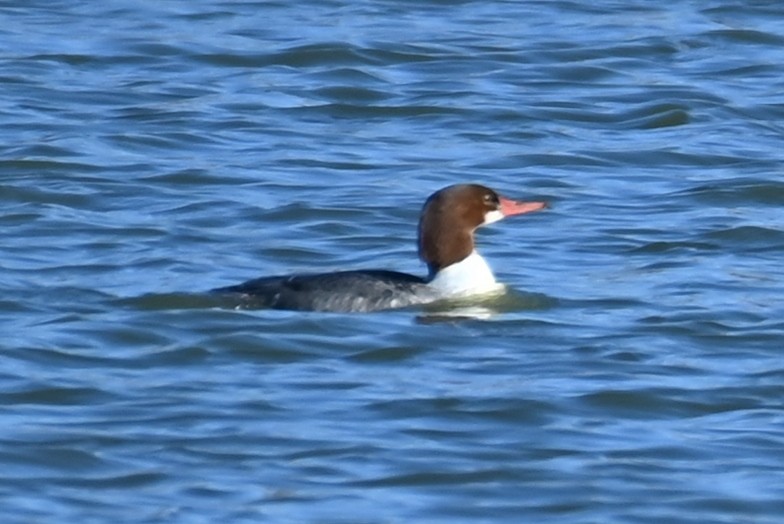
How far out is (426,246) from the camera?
12.8 m

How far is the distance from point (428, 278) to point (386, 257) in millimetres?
1344

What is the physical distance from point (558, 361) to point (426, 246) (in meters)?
1.53

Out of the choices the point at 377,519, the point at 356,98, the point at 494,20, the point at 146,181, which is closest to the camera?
the point at 377,519

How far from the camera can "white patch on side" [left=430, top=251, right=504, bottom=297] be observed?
12664 millimetres

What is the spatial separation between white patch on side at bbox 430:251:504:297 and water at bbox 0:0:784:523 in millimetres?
200

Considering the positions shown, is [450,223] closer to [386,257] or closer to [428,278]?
[428,278]

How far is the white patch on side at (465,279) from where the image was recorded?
41.5ft

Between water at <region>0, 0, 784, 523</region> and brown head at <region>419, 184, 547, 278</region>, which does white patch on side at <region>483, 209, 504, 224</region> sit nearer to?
brown head at <region>419, 184, 547, 278</region>

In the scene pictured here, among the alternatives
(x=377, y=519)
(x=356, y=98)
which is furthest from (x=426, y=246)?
(x=356, y=98)


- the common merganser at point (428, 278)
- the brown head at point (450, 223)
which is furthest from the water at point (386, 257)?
the brown head at point (450, 223)

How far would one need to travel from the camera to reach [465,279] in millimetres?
12703

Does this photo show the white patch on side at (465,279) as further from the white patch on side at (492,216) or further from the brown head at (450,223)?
the white patch on side at (492,216)

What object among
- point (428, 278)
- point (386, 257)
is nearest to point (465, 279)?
point (428, 278)

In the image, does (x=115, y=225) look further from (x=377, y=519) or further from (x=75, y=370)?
(x=377, y=519)
